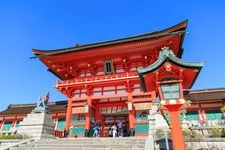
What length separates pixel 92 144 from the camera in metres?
10.9

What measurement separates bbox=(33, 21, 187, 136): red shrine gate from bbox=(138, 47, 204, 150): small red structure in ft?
29.3

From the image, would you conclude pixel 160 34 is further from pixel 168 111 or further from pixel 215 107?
pixel 168 111

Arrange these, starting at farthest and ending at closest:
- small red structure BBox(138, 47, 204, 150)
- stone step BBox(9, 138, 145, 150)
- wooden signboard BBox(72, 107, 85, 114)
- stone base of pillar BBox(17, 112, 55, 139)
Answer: wooden signboard BBox(72, 107, 85, 114)
stone base of pillar BBox(17, 112, 55, 139)
stone step BBox(9, 138, 145, 150)
small red structure BBox(138, 47, 204, 150)

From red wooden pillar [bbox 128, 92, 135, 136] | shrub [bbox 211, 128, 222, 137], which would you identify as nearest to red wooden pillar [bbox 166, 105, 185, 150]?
shrub [bbox 211, 128, 222, 137]

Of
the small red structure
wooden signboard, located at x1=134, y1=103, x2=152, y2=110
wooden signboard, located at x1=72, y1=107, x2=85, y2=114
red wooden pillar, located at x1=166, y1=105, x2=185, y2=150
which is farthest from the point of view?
wooden signboard, located at x1=72, y1=107, x2=85, y2=114

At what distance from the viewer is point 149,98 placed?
53.8 ft

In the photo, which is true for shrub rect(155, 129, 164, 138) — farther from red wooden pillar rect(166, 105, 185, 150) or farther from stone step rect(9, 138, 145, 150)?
red wooden pillar rect(166, 105, 185, 150)

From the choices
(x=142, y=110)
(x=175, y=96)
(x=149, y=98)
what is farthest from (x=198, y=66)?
(x=142, y=110)

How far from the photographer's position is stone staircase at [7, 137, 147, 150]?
9930 mm

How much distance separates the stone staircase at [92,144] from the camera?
9930 millimetres

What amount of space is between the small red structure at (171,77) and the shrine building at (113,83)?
28.7ft

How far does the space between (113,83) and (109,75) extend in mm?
914

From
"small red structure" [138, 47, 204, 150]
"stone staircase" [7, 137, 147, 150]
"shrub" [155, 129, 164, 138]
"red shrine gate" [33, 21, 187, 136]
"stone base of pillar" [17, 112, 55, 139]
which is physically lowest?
"stone staircase" [7, 137, 147, 150]

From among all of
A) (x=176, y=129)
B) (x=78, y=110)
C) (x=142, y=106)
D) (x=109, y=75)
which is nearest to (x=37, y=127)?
(x=78, y=110)
